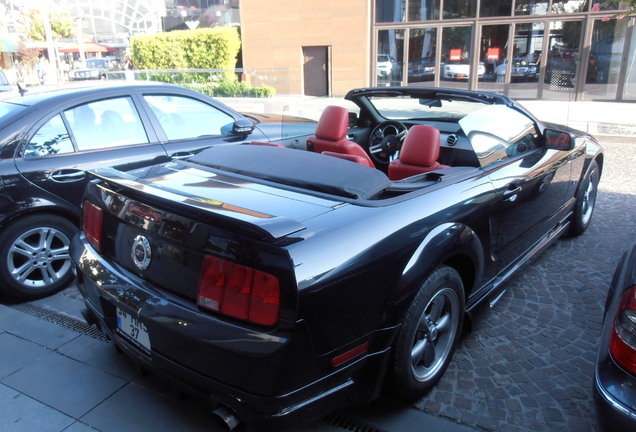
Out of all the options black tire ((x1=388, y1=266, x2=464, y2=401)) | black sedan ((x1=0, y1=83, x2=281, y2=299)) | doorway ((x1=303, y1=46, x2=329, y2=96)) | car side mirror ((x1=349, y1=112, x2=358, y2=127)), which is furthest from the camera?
doorway ((x1=303, y1=46, x2=329, y2=96))

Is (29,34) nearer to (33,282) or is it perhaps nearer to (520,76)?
(520,76)

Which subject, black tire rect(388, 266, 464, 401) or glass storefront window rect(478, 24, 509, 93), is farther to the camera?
glass storefront window rect(478, 24, 509, 93)

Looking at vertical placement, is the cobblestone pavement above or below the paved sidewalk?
below

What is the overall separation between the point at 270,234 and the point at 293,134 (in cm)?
283

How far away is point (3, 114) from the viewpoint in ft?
13.0

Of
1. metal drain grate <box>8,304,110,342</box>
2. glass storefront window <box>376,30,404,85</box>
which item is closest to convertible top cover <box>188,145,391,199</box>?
metal drain grate <box>8,304,110,342</box>

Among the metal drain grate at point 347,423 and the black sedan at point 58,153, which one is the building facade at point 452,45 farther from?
the metal drain grate at point 347,423

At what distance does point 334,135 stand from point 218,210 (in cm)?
224

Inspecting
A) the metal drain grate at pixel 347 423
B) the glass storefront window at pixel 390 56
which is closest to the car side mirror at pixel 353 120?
the metal drain grate at pixel 347 423

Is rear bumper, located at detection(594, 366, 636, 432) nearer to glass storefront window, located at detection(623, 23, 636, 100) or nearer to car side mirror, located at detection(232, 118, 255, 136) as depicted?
car side mirror, located at detection(232, 118, 255, 136)

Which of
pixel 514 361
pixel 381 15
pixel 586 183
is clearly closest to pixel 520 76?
pixel 381 15

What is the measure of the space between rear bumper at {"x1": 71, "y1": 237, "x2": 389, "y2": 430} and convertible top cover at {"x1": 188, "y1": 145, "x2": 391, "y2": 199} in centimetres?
86

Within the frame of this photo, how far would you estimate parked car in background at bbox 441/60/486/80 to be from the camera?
62.2ft

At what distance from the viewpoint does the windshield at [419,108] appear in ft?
13.2
